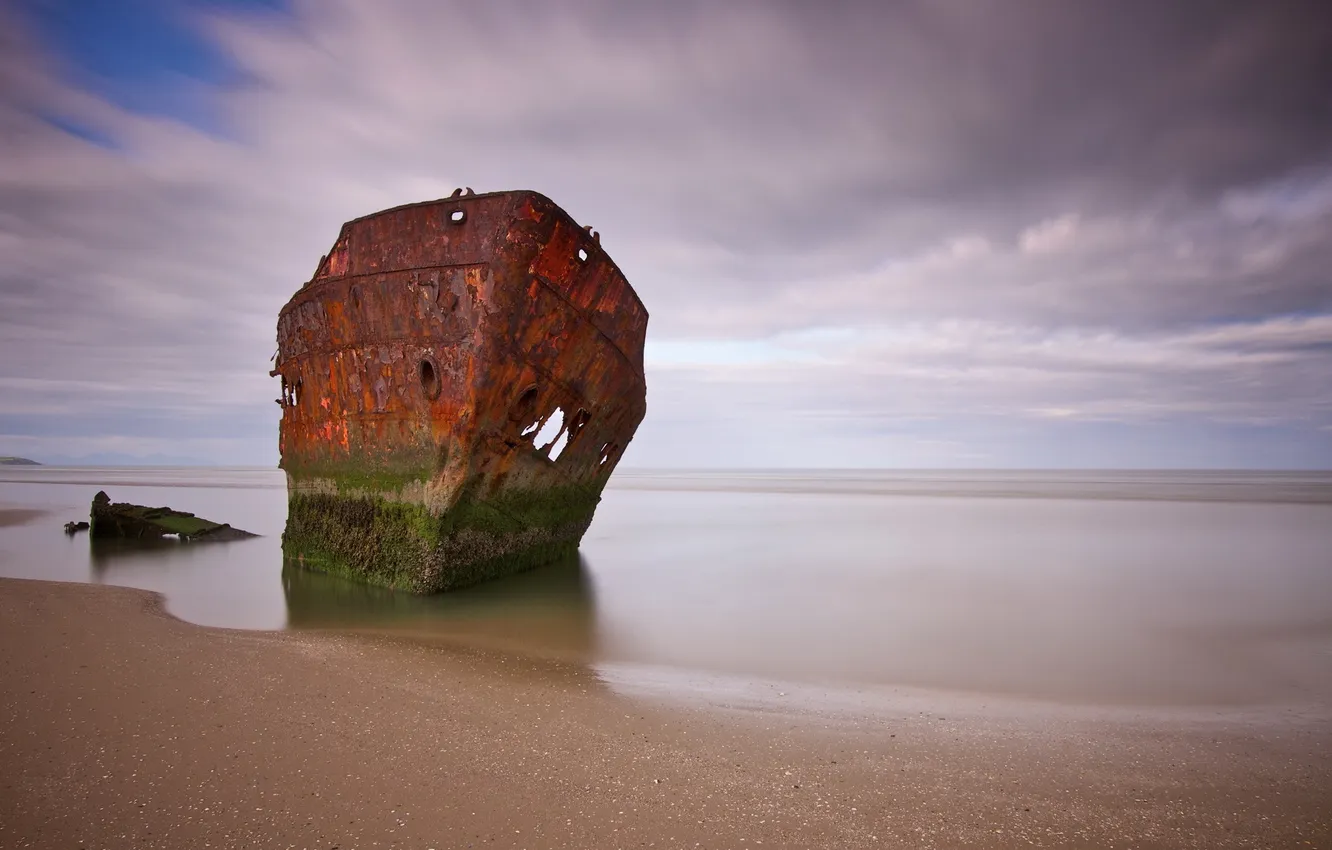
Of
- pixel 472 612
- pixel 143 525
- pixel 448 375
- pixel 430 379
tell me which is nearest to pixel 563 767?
pixel 472 612

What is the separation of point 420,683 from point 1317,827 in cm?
373

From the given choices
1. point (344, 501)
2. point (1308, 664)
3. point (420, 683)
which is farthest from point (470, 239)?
point (1308, 664)

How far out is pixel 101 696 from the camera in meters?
3.12

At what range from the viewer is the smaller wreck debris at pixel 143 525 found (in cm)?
1024

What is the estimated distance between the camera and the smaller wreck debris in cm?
1024

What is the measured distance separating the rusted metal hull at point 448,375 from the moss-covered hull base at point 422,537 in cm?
2

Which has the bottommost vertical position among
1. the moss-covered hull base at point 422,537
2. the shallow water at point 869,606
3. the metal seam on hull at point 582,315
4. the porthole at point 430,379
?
the shallow water at point 869,606

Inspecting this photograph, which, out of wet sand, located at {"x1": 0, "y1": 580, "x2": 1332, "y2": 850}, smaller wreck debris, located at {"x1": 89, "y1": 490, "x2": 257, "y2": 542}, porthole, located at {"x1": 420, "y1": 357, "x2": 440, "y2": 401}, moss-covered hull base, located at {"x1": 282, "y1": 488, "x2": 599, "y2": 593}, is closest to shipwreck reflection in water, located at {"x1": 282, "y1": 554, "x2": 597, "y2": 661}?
moss-covered hull base, located at {"x1": 282, "y1": 488, "x2": 599, "y2": 593}

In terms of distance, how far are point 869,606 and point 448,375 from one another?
4.36m

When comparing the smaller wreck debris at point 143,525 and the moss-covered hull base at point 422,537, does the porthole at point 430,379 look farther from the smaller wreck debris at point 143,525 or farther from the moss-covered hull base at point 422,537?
the smaller wreck debris at point 143,525

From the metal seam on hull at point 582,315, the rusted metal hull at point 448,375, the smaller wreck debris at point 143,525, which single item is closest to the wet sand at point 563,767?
the rusted metal hull at point 448,375

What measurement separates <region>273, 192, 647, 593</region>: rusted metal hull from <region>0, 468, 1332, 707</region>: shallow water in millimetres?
548

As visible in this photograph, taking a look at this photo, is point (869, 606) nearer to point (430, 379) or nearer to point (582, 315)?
point (582, 315)

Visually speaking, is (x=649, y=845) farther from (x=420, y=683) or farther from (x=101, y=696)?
(x=101, y=696)
